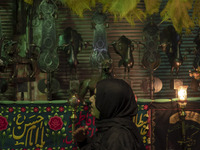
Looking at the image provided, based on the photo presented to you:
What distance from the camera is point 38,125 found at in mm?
4918

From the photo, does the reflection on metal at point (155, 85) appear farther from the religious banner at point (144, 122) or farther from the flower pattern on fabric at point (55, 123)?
the flower pattern on fabric at point (55, 123)

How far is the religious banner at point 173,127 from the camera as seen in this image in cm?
503

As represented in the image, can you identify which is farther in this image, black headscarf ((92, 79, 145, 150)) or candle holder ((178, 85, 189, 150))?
candle holder ((178, 85, 189, 150))

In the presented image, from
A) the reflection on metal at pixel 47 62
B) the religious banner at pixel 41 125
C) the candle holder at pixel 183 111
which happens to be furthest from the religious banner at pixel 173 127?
the reflection on metal at pixel 47 62

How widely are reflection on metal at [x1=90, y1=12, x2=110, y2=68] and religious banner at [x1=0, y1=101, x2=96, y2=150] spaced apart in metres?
0.78

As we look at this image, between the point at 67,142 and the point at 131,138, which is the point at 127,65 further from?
the point at 131,138

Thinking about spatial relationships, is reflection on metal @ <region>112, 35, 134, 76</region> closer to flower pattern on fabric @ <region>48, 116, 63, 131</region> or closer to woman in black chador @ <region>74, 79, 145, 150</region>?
flower pattern on fabric @ <region>48, 116, 63, 131</region>

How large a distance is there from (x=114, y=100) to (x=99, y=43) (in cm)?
288

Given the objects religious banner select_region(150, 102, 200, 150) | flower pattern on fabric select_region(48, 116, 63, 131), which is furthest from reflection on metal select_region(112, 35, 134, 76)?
flower pattern on fabric select_region(48, 116, 63, 131)

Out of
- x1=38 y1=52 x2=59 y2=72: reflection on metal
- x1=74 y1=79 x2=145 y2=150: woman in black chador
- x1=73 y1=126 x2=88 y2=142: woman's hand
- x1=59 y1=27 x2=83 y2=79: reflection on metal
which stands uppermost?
x1=59 y1=27 x2=83 y2=79: reflection on metal

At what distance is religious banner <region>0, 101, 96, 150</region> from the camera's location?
16.0ft

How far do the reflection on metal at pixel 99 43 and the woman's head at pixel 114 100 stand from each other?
2.69 m

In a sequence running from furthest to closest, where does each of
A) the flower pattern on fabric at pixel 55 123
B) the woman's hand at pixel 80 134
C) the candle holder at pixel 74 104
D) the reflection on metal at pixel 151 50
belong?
the reflection on metal at pixel 151 50, the flower pattern on fabric at pixel 55 123, the candle holder at pixel 74 104, the woman's hand at pixel 80 134

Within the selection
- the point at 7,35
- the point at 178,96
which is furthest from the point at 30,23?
the point at 178,96
